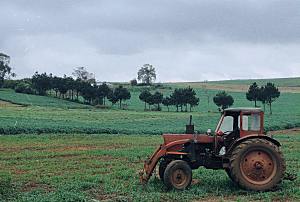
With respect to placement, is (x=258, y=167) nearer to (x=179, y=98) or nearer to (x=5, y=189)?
(x=5, y=189)

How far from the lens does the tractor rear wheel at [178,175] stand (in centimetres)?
1321

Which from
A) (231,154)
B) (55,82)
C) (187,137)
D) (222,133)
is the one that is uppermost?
(55,82)

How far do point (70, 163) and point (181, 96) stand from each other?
250 feet

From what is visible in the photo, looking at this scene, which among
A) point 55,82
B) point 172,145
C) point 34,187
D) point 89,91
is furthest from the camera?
point 55,82

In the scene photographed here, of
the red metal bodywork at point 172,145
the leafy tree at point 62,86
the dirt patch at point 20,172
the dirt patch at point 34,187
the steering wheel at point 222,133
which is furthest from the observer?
the leafy tree at point 62,86

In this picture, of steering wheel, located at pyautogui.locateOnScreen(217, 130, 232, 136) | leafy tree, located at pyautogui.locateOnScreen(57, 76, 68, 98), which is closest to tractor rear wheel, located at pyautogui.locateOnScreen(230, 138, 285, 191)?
steering wheel, located at pyautogui.locateOnScreen(217, 130, 232, 136)

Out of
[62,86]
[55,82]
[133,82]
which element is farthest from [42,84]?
[133,82]

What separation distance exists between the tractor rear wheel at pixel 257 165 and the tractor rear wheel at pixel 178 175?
1.23 metres

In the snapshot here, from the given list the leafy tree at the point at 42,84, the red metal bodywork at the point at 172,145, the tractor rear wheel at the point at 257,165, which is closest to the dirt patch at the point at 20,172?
the red metal bodywork at the point at 172,145

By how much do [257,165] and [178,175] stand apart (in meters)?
2.21

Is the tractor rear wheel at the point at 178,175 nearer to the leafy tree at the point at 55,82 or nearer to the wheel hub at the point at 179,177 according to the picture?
the wheel hub at the point at 179,177

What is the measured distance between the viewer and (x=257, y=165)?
13.4 m

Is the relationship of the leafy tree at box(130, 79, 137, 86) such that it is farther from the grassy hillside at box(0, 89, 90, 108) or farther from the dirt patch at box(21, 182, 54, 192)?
the dirt patch at box(21, 182, 54, 192)

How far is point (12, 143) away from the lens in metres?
29.5
